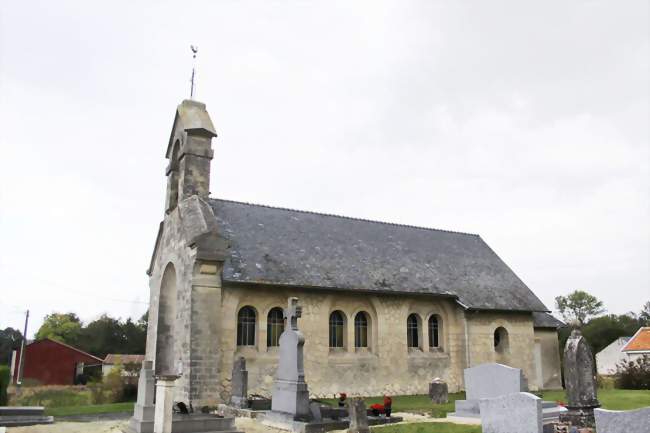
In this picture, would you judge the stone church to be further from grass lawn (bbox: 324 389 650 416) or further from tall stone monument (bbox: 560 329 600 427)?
tall stone monument (bbox: 560 329 600 427)

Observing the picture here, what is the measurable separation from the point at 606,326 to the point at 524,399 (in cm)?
5966

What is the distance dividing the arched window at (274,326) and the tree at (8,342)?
4819 centimetres

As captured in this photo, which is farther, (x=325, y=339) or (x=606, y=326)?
(x=606, y=326)

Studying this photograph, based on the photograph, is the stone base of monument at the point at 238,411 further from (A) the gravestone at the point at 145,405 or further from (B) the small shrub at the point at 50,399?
(B) the small shrub at the point at 50,399

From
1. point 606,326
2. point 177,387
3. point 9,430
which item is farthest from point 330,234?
point 606,326

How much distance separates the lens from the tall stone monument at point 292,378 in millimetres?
13555

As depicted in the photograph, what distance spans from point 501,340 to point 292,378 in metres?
14.7

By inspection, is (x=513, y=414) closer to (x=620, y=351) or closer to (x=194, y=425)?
(x=194, y=425)

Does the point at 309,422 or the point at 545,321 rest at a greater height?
the point at 545,321

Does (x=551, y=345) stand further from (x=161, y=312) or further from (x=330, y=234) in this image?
(x=161, y=312)

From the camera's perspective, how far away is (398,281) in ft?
76.1

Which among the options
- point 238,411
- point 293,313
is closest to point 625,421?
point 293,313

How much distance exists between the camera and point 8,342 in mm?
72438

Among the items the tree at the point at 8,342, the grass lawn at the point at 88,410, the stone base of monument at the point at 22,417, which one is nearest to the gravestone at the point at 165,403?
the stone base of monument at the point at 22,417
